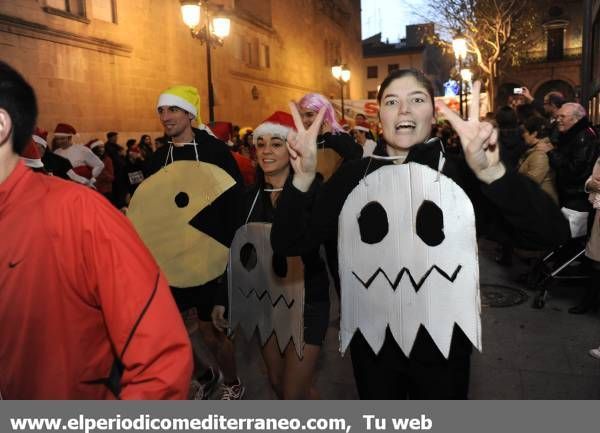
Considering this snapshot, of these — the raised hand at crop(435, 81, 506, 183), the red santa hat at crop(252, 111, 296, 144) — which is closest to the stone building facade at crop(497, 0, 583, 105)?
the red santa hat at crop(252, 111, 296, 144)

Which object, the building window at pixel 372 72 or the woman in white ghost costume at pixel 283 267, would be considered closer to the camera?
the woman in white ghost costume at pixel 283 267

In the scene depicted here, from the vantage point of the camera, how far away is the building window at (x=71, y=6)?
47.7 feet

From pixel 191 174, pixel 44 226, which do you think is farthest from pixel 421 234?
pixel 191 174

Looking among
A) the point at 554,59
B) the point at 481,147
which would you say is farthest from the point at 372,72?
the point at 481,147

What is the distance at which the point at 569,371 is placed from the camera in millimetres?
4531

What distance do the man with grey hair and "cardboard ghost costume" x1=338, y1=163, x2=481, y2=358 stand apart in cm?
467

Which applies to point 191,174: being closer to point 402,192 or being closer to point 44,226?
point 402,192

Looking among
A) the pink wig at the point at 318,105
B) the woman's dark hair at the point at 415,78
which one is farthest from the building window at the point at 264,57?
the woman's dark hair at the point at 415,78

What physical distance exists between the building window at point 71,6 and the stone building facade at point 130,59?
0.09 feet

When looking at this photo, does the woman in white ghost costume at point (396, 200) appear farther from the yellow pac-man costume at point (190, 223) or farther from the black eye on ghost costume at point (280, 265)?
the yellow pac-man costume at point (190, 223)

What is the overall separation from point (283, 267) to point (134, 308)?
1763 millimetres

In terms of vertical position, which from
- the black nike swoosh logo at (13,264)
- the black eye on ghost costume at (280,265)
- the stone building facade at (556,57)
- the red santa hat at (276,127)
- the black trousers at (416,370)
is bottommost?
the black trousers at (416,370)

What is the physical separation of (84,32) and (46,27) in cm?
138

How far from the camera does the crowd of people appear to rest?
154 centimetres
